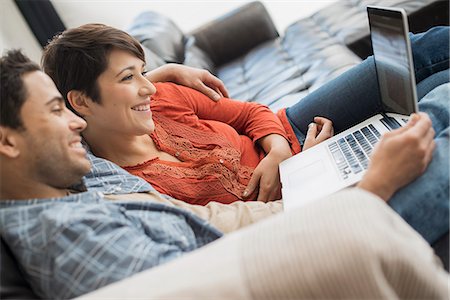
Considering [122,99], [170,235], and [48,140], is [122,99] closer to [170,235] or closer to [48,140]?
[48,140]

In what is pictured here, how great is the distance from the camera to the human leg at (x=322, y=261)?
624 millimetres

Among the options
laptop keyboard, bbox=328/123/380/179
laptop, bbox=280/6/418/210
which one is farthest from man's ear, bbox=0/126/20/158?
laptop keyboard, bbox=328/123/380/179

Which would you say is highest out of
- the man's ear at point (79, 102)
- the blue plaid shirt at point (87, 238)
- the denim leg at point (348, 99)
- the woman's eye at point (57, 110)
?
the woman's eye at point (57, 110)

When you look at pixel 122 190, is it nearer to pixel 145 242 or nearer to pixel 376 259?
pixel 145 242

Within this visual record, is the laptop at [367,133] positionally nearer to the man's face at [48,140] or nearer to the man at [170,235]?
the man at [170,235]

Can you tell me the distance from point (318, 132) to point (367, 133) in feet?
0.79

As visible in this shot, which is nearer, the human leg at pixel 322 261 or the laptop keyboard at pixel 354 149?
the human leg at pixel 322 261

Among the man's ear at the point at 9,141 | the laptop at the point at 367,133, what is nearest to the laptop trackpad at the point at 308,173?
the laptop at the point at 367,133

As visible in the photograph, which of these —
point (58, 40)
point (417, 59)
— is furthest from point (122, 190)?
point (417, 59)

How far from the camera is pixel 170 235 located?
1.00 m

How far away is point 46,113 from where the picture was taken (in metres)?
1.04

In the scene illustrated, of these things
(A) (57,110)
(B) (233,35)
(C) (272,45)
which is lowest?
(C) (272,45)

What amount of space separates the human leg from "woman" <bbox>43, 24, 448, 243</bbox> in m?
0.64

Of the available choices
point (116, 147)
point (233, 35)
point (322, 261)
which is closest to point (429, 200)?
point (322, 261)
